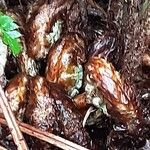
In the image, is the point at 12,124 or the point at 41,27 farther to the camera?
the point at 41,27

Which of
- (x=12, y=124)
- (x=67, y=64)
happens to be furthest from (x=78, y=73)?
(x=12, y=124)

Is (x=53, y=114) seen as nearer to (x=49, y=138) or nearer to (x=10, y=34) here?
(x=49, y=138)

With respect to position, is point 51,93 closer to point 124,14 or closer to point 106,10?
point 124,14

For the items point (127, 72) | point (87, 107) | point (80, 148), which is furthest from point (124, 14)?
point (80, 148)

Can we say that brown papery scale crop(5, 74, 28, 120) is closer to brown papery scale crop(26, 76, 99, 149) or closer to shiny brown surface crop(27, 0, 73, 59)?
brown papery scale crop(26, 76, 99, 149)

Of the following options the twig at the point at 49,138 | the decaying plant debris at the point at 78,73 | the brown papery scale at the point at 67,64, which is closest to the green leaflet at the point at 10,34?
the decaying plant debris at the point at 78,73
